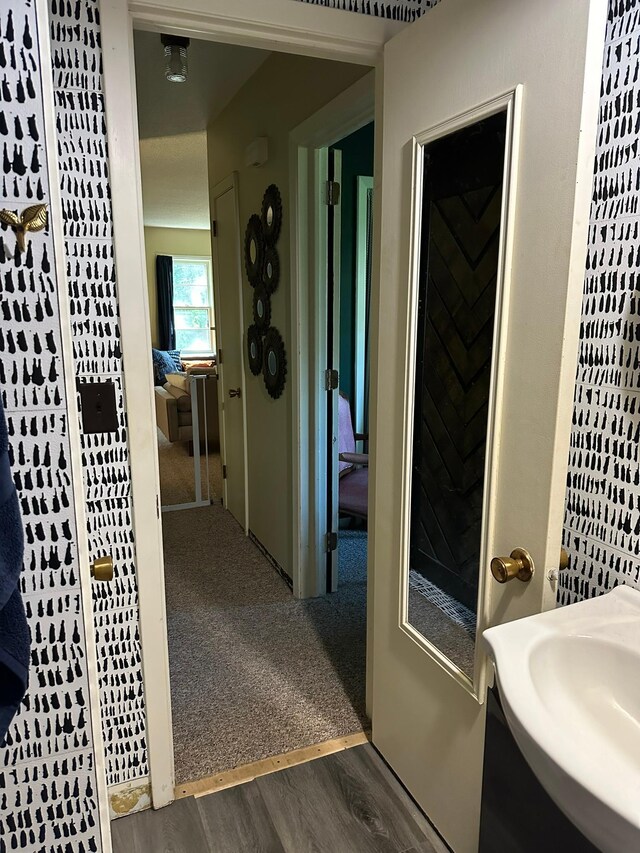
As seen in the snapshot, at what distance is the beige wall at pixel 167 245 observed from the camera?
8.71 m

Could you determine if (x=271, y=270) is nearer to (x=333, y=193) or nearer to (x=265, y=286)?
(x=265, y=286)

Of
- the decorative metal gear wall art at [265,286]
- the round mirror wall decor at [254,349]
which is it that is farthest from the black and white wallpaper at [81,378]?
the round mirror wall decor at [254,349]

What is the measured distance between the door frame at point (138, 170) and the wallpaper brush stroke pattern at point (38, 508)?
46cm

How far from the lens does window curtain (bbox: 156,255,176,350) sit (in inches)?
342

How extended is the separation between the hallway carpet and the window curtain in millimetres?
5799

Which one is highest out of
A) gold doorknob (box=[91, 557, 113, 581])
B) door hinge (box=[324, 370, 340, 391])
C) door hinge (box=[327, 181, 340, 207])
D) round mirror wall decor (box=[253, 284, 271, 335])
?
door hinge (box=[327, 181, 340, 207])

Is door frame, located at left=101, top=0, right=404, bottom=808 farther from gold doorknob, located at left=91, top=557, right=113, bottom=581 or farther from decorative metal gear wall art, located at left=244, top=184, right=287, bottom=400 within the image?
decorative metal gear wall art, located at left=244, top=184, right=287, bottom=400

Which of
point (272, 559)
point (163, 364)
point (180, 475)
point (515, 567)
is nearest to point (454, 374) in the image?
point (515, 567)

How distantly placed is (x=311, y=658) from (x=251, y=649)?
26 cm

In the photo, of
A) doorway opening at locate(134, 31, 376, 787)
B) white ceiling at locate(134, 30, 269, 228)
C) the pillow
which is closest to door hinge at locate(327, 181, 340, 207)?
doorway opening at locate(134, 31, 376, 787)

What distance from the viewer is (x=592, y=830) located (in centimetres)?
77

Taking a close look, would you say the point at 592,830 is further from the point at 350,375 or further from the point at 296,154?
the point at 350,375

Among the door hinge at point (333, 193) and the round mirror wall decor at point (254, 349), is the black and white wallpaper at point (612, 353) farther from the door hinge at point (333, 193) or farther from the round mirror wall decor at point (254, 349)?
the round mirror wall decor at point (254, 349)

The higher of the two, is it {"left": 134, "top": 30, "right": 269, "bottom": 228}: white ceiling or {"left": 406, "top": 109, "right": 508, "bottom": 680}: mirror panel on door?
{"left": 134, "top": 30, "right": 269, "bottom": 228}: white ceiling
